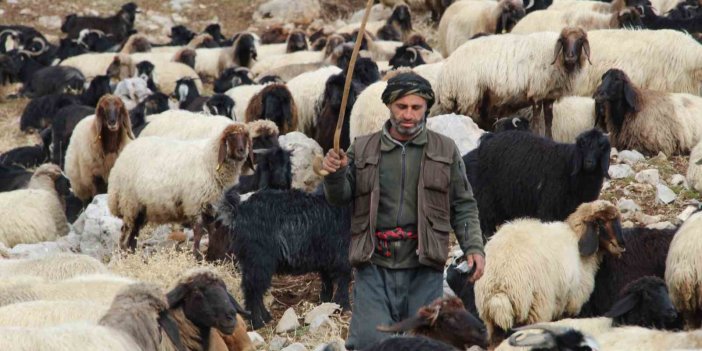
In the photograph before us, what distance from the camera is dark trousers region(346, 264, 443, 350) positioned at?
236 inches

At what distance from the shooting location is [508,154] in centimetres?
984

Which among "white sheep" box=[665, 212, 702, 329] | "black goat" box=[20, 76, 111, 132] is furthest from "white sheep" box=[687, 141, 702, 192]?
"black goat" box=[20, 76, 111, 132]

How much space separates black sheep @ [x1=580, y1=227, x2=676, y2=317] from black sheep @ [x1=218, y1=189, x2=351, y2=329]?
1746 mm

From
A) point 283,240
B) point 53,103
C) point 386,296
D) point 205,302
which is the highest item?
point 386,296

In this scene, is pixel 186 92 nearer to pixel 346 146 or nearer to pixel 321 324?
pixel 346 146

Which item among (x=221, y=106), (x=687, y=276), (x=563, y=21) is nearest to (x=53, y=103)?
(x=221, y=106)

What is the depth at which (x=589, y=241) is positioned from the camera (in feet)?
26.9

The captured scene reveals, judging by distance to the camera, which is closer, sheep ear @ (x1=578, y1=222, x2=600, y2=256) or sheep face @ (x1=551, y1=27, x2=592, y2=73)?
sheep ear @ (x1=578, y1=222, x2=600, y2=256)

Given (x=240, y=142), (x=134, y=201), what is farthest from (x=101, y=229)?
(x=240, y=142)

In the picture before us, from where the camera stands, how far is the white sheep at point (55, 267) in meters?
8.30

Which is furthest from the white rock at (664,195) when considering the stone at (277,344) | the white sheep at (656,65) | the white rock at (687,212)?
the stone at (277,344)

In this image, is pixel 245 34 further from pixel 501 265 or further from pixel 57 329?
pixel 57 329

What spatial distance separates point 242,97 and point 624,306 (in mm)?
8514

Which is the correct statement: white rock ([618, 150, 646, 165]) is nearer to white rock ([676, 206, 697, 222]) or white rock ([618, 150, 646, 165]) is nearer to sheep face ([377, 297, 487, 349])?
white rock ([676, 206, 697, 222])
